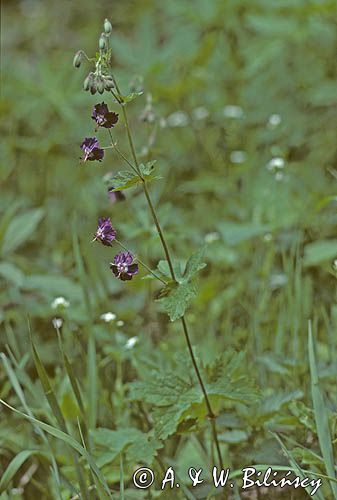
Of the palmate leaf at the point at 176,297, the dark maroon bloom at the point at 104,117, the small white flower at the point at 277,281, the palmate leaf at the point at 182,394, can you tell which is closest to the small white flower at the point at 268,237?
the small white flower at the point at 277,281

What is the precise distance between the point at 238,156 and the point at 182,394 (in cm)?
155

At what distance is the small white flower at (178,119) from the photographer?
3.12 metres

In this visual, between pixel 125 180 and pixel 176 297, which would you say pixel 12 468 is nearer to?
pixel 176 297

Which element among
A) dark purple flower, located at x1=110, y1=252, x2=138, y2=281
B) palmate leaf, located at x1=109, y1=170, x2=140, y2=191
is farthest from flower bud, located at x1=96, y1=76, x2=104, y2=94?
dark purple flower, located at x1=110, y1=252, x2=138, y2=281

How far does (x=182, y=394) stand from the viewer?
1.56 m

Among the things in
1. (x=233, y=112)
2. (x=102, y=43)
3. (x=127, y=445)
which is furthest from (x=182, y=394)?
(x=233, y=112)

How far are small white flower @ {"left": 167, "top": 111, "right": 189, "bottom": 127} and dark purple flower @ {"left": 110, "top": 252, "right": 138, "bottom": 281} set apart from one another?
5.66 ft

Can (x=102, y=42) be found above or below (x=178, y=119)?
above

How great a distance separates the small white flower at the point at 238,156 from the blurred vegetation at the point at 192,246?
1 cm

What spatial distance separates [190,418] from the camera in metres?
1.60

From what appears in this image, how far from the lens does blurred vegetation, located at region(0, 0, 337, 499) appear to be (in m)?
1.69

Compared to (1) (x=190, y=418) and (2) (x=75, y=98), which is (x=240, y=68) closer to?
(2) (x=75, y=98)

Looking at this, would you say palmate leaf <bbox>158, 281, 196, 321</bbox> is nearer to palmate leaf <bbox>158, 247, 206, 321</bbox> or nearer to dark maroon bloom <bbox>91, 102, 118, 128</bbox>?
palmate leaf <bbox>158, 247, 206, 321</bbox>

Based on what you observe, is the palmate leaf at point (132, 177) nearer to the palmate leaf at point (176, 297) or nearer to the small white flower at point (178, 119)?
the palmate leaf at point (176, 297)
